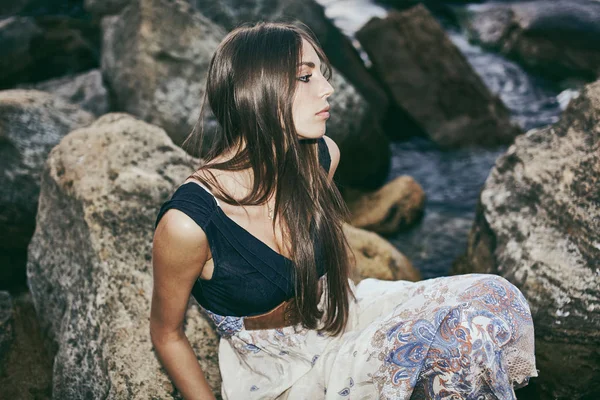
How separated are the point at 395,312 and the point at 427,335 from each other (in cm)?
22

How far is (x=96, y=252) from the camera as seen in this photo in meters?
2.72

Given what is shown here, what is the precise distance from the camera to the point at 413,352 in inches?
75.9

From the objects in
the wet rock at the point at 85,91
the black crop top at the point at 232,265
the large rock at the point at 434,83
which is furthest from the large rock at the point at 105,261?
the large rock at the point at 434,83

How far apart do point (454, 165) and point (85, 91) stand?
4546 millimetres

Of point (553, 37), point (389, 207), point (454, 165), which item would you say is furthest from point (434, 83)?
point (553, 37)

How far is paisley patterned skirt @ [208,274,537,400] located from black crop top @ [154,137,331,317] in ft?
0.32

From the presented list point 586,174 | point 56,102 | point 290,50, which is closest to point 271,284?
point 290,50

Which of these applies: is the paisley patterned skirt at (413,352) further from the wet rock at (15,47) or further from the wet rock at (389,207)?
the wet rock at (15,47)

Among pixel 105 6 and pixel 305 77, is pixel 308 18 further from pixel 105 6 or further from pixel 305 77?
pixel 305 77

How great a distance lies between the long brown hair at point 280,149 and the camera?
210 cm

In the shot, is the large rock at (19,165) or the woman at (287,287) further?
the large rock at (19,165)

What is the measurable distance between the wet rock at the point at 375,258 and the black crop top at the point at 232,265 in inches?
65.6

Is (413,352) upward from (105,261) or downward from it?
upward

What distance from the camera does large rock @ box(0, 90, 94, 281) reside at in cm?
409
